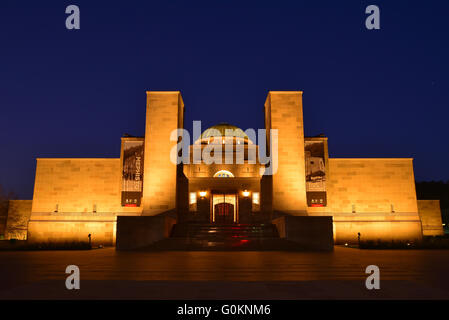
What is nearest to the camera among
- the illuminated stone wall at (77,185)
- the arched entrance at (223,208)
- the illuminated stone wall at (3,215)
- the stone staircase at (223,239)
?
the stone staircase at (223,239)

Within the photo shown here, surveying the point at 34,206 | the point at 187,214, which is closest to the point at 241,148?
the point at 187,214

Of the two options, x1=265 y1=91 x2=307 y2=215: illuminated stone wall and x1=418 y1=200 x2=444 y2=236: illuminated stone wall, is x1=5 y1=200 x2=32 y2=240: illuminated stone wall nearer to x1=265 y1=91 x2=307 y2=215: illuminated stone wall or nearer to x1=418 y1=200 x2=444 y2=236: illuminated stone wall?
x1=265 y1=91 x2=307 y2=215: illuminated stone wall

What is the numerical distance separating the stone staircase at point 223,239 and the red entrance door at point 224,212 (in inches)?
323

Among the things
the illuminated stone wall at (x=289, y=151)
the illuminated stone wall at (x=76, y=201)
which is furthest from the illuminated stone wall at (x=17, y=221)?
the illuminated stone wall at (x=289, y=151)

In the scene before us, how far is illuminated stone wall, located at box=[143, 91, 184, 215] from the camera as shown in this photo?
29.3 meters

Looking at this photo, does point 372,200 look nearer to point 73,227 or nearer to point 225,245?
point 225,245

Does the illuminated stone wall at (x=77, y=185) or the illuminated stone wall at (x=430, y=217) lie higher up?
the illuminated stone wall at (x=77, y=185)

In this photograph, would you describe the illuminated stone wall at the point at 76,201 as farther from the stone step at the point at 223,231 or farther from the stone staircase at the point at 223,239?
the stone staircase at the point at 223,239

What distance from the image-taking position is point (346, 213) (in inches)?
1178

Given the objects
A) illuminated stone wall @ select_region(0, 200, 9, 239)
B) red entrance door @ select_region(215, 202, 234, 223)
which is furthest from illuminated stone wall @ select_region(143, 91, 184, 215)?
illuminated stone wall @ select_region(0, 200, 9, 239)

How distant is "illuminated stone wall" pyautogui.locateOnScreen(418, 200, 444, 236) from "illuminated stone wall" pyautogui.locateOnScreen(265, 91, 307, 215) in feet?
44.9

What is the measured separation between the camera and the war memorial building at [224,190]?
29.3 m

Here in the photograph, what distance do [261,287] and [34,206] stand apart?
2931 cm

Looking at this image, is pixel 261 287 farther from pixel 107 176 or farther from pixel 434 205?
pixel 434 205
